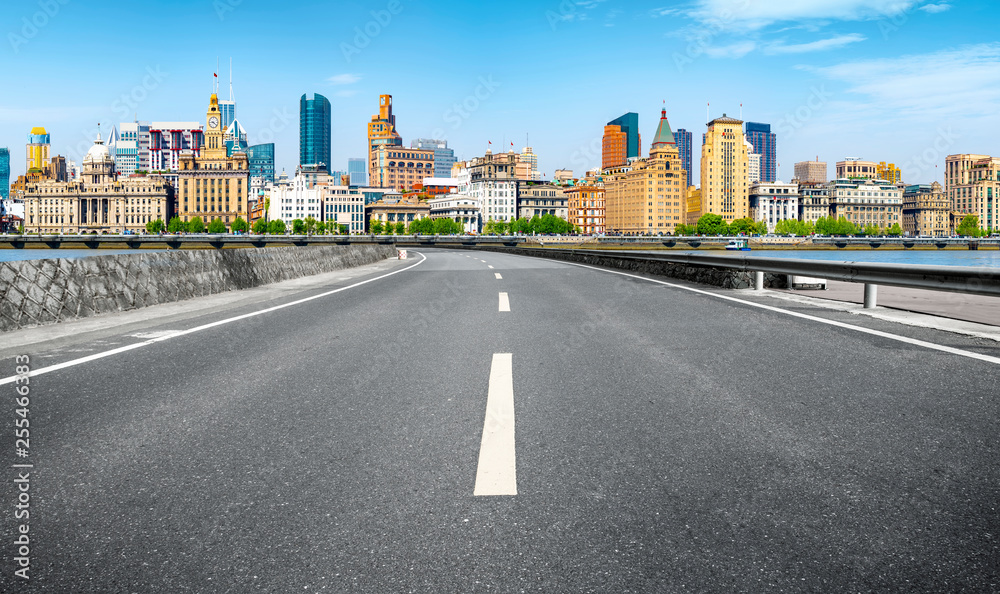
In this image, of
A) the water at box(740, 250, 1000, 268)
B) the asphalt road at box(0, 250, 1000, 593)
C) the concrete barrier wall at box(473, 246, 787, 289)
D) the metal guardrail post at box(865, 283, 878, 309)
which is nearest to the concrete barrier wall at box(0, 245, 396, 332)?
the asphalt road at box(0, 250, 1000, 593)

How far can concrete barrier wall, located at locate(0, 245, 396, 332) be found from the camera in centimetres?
890

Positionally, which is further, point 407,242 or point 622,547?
point 407,242

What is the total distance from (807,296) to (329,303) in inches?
345

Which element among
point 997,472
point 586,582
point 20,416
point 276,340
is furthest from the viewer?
point 276,340

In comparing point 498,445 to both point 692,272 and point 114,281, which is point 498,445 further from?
point 692,272

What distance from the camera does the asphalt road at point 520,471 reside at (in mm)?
2426

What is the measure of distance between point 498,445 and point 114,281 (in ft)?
30.9

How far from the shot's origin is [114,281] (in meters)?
10.9

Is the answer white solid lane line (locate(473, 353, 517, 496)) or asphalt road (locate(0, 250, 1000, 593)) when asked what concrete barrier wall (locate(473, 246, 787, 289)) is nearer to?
asphalt road (locate(0, 250, 1000, 593))

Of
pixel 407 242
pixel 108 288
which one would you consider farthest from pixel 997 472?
pixel 407 242

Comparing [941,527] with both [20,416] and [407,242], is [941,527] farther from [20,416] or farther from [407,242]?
[407,242]

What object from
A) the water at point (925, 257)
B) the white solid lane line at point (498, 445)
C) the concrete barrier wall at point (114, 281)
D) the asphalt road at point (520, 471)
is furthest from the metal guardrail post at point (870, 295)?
the water at point (925, 257)

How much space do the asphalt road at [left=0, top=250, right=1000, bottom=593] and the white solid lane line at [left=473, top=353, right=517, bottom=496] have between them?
0.03m

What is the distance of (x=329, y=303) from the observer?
12.2 metres
